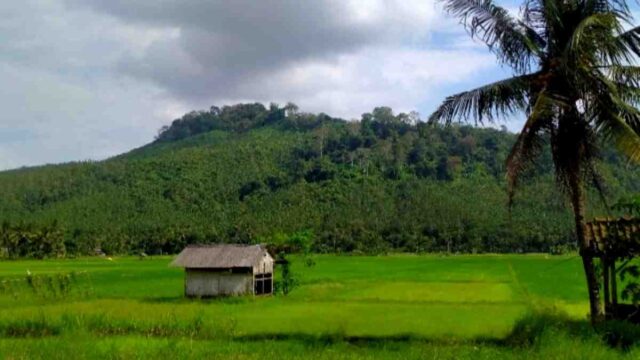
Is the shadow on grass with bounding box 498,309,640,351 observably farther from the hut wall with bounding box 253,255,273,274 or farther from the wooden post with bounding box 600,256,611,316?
the hut wall with bounding box 253,255,273,274

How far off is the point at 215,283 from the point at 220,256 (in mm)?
1454

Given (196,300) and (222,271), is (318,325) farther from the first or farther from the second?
(222,271)

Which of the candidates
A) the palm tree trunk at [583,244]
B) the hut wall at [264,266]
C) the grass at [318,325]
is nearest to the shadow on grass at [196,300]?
the grass at [318,325]

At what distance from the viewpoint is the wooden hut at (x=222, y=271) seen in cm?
3694

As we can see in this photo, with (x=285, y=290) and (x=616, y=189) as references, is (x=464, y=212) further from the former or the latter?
(x=285, y=290)

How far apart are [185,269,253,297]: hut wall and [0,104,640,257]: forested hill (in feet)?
192

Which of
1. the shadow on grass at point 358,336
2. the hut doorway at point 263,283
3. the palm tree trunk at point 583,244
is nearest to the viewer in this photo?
the shadow on grass at point 358,336

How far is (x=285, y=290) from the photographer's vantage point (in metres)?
38.7

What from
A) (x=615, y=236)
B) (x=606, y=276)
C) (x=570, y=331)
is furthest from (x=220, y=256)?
(x=615, y=236)

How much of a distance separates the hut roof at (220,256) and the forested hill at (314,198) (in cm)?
5740

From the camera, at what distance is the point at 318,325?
73.8 ft

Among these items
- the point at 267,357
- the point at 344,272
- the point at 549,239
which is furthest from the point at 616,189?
the point at 267,357

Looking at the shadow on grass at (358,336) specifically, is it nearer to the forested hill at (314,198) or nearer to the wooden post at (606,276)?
the wooden post at (606,276)

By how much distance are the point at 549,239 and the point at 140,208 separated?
72.0 meters
